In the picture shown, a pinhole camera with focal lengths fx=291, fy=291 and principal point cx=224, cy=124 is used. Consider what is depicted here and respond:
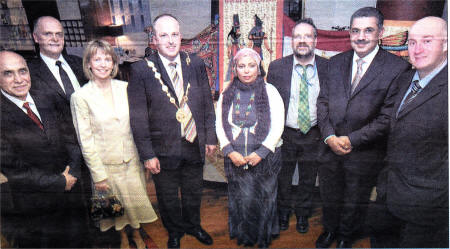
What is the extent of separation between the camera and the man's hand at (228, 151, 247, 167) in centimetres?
145

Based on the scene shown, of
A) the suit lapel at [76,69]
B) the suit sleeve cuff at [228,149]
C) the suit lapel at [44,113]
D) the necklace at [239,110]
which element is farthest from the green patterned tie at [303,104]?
the suit lapel at [44,113]

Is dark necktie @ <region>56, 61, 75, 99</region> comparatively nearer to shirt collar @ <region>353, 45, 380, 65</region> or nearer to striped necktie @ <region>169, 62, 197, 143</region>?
striped necktie @ <region>169, 62, 197, 143</region>

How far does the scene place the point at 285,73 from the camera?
1.37m

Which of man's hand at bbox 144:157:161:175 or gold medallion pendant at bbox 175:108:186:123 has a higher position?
gold medallion pendant at bbox 175:108:186:123

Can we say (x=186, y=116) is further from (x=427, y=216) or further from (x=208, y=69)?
(x=427, y=216)

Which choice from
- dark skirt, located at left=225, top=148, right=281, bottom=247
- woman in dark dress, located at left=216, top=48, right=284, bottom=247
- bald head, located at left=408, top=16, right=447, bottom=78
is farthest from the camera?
dark skirt, located at left=225, top=148, right=281, bottom=247

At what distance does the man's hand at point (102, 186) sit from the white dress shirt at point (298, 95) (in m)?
1.00

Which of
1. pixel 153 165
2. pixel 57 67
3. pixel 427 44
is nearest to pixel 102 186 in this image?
pixel 153 165

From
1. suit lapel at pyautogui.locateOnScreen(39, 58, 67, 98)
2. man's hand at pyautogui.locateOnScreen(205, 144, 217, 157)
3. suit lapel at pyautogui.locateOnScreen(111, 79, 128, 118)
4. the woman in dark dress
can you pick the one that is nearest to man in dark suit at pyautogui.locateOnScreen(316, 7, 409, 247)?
the woman in dark dress

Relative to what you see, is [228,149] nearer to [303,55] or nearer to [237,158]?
[237,158]

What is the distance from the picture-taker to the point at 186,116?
A: 1.42 m

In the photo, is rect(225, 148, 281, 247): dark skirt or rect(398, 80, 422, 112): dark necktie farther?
rect(225, 148, 281, 247): dark skirt

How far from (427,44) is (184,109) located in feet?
3.71

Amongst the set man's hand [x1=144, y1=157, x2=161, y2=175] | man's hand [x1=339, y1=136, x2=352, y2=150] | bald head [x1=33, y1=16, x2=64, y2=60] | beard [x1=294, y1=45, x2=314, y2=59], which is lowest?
man's hand [x1=144, y1=157, x2=161, y2=175]
